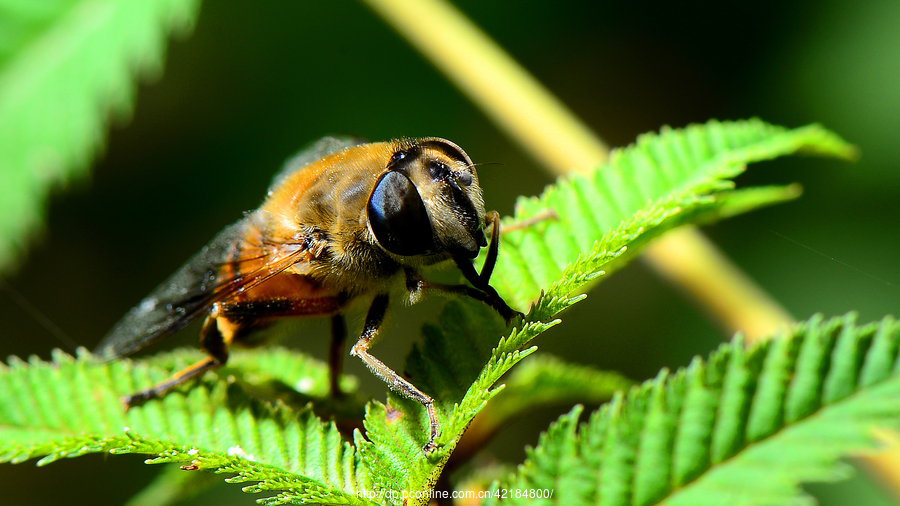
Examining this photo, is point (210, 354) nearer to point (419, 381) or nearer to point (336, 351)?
point (336, 351)

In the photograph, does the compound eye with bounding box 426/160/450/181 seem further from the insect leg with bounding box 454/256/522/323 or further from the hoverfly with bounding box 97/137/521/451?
the insect leg with bounding box 454/256/522/323

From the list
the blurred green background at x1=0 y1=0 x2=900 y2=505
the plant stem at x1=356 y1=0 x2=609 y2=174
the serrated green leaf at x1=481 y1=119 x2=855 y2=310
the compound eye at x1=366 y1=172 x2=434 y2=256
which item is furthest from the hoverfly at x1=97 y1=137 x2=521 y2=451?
the blurred green background at x1=0 y1=0 x2=900 y2=505

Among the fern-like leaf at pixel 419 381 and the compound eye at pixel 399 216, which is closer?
the fern-like leaf at pixel 419 381

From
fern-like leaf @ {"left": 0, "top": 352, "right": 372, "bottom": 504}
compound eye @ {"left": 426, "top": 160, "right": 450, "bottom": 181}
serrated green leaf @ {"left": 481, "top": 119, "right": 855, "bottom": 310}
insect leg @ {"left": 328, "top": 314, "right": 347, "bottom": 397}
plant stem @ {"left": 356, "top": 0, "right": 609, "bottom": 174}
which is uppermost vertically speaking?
plant stem @ {"left": 356, "top": 0, "right": 609, "bottom": 174}

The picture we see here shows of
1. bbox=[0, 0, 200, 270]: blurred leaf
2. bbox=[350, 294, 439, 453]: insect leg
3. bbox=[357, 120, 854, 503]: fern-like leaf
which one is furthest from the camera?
bbox=[0, 0, 200, 270]: blurred leaf

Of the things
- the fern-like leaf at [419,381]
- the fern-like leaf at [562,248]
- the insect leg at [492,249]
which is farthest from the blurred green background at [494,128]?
the insect leg at [492,249]

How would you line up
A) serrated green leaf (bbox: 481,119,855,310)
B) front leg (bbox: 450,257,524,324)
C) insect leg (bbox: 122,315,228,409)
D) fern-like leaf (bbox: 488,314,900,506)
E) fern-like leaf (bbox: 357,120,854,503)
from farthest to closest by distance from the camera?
insect leg (bbox: 122,315,228,409), serrated green leaf (bbox: 481,119,855,310), front leg (bbox: 450,257,524,324), fern-like leaf (bbox: 357,120,854,503), fern-like leaf (bbox: 488,314,900,506)

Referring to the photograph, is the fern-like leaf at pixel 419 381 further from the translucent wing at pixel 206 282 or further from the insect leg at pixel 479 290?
the translucent wing at pixel 206 282
